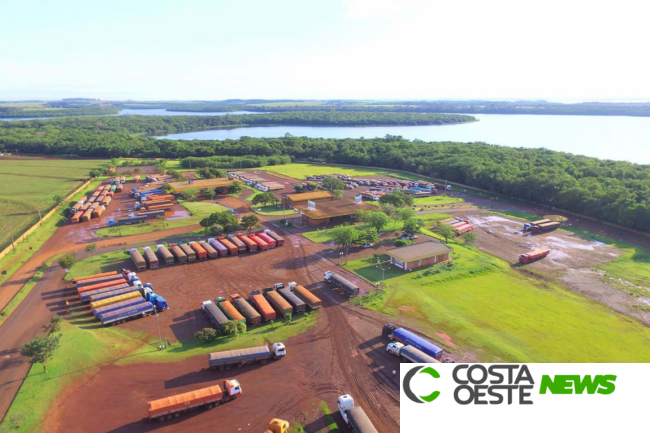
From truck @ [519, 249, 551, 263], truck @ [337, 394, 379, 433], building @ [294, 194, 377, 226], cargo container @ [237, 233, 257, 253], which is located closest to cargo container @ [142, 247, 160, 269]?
cargo container @ [237, 233, 257, 253]

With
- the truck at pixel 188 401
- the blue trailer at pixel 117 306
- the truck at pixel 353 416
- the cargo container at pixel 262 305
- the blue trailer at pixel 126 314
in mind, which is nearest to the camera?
the truck at pixel 353 416

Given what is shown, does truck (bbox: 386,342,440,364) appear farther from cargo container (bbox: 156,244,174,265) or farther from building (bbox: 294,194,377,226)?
building (bbox: 294,194,377,226)

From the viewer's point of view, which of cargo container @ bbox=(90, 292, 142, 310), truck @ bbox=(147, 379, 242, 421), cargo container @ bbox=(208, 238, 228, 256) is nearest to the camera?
truck @ bbox=(147, 379, 242, 421)

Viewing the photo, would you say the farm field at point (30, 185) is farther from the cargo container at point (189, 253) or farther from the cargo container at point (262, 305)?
the cargo container at point (262, 305)

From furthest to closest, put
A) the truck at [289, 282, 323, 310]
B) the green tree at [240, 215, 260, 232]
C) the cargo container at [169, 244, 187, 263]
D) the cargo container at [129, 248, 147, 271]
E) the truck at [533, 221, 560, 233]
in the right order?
the truck at [533, 221, 560, 233] < the green tree at [240, 215, 260, 232] < the cargo container at [169, 244, 187, 263] < the cargo container at [129, 248, 147, 271] < the truck at [289, 282, 323, 310]

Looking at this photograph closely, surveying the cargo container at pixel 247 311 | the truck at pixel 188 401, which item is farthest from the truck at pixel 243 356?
the cargo container at pixel 247 311
